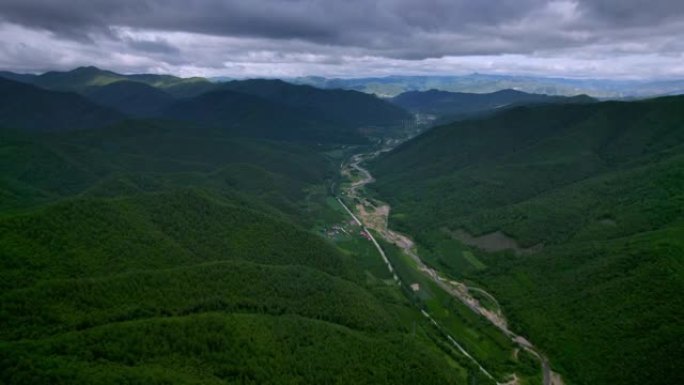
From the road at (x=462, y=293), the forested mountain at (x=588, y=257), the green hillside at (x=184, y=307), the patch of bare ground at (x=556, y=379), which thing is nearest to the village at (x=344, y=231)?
the road at (x=462, y=293)

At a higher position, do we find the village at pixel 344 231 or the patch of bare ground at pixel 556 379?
the village at pixel 344 231

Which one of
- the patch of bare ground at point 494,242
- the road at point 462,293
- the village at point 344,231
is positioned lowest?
the road at point 462,293

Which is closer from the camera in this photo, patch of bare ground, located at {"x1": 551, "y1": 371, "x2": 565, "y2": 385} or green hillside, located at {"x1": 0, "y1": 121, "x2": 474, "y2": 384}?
green hillside, located at {"x1": 0, "y1": 121, "x2": 474, "y2": 384}

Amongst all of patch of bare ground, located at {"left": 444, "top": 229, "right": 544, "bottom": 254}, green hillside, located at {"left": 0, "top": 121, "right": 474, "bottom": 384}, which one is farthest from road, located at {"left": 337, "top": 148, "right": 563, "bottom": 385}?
patch of bare ground, located at {"left": 444, "top": 229, "right": 544, "bottom": 254}

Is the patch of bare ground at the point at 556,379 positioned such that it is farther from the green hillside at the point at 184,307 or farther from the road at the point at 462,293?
the green hillside at the point at 184,307

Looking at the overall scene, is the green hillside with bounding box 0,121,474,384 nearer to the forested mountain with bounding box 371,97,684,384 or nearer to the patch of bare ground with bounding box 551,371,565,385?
the patch of bare ground with bounding box 551,371,565,385

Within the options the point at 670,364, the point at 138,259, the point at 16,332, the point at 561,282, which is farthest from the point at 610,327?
the point at 16,332

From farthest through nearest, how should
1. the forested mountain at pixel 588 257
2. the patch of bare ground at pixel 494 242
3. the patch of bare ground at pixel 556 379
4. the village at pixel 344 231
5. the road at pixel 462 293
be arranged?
1. the village at pixel 344 231
2. the patch of bare ground at pixel 494 242
3. the road at pixel 462 293
4. the forested mountain at pixel 588 257
5. the patch of bare ground at pixel 556 379

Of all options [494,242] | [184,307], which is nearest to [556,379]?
[494,242]

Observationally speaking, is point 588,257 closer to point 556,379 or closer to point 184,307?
point 556,379
